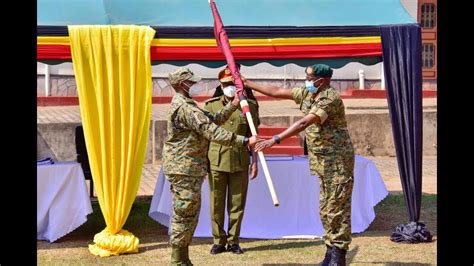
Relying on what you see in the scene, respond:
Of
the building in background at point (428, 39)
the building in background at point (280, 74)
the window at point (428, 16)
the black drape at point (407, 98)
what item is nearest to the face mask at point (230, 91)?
the black drape at point (407, 98)

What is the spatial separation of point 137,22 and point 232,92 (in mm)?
1551

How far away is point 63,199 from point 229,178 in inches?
70.1

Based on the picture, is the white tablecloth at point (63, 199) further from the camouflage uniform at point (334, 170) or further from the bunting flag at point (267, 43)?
the camouflage uniform at point (334, 170)

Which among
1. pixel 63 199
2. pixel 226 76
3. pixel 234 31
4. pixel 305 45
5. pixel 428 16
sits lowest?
pixel 63 199

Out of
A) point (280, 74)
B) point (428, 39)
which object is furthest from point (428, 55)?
point (280, 74)

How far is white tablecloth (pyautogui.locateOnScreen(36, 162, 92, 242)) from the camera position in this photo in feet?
27.5

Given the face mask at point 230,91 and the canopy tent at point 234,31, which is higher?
the canopy tent at point 234,31

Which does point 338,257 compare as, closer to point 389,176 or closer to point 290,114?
point 389,176

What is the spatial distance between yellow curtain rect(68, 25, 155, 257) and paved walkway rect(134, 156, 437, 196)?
3.51 metres

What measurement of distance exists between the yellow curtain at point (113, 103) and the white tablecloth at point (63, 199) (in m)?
0.40

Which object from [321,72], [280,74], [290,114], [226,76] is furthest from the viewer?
[280,74]

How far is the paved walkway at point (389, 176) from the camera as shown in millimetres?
12016

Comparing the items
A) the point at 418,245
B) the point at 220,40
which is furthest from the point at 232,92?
the point at 418,245

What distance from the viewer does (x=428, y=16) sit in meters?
16.9
